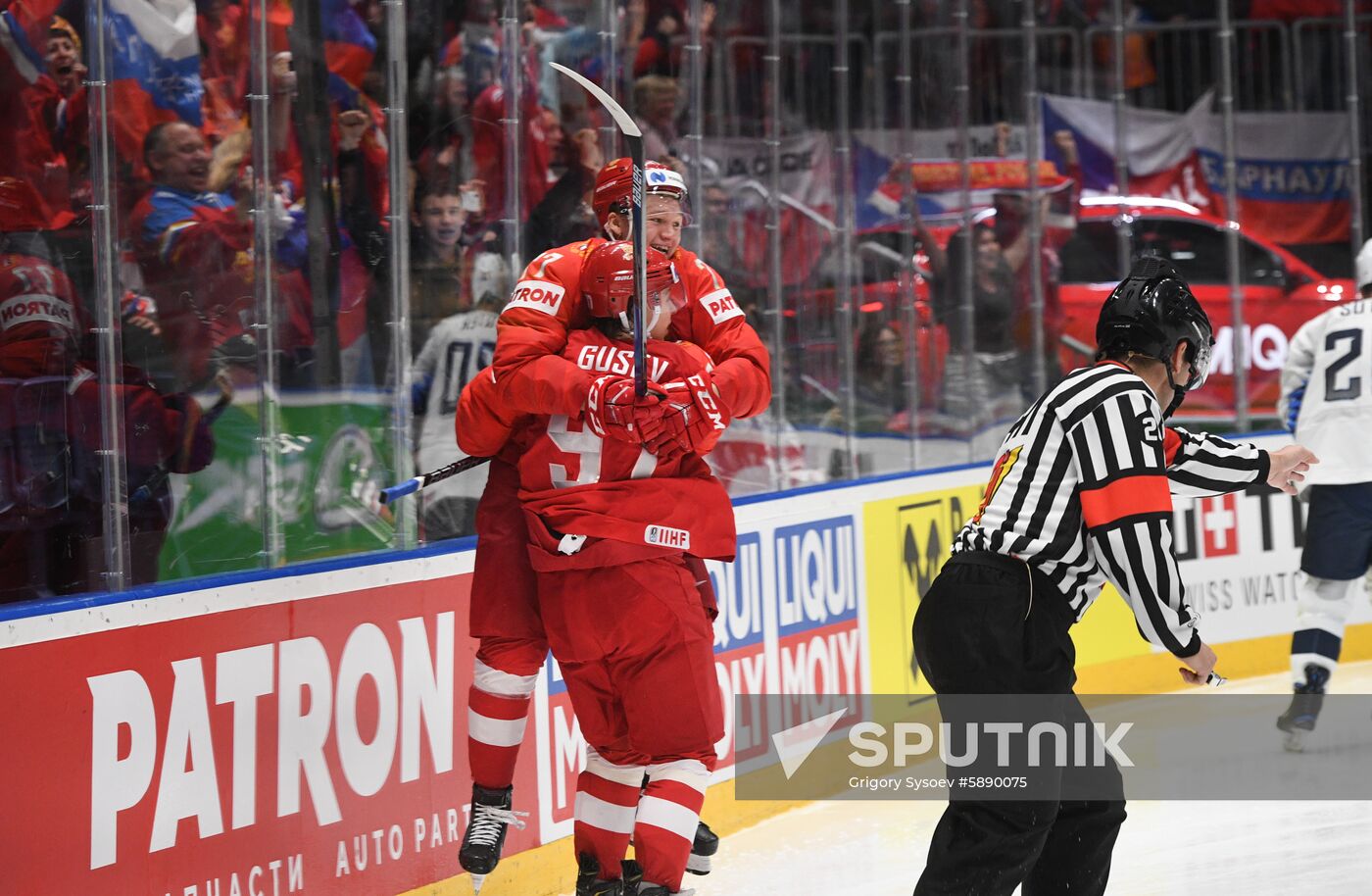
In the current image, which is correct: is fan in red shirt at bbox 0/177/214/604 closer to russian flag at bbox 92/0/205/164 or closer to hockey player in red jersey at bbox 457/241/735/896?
russian flag at bbox 92/0/205/164

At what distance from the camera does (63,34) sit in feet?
11.8

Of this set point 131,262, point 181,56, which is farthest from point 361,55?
point 131,262

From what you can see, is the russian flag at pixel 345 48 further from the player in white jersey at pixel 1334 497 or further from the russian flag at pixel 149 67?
the player in white jersey at pixel 1334 497

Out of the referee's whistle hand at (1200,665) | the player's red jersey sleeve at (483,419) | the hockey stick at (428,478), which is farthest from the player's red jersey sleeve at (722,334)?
the referee's whistle hand at (1200,665)

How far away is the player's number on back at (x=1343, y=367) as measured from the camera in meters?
5.86

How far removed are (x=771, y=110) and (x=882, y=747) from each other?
2173mm

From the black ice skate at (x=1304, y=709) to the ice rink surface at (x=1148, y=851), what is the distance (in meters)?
0.70

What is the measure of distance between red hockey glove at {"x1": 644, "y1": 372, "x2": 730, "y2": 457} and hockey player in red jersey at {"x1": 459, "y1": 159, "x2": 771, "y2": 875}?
0.29ft

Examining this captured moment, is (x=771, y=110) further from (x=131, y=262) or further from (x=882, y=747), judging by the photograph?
(x=131, y=262)

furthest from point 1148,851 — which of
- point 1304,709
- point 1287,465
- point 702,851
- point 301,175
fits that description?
point 301,175

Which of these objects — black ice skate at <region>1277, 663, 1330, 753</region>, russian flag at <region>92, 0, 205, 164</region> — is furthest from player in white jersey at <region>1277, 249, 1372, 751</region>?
russian flag at <region>92, 0, 205, 164</region>

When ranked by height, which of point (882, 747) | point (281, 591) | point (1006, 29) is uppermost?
point (1006, 29)

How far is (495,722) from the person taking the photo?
3.54 meters

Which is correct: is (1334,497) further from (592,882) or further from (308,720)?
(308,720)
